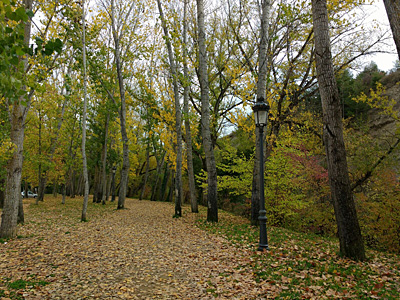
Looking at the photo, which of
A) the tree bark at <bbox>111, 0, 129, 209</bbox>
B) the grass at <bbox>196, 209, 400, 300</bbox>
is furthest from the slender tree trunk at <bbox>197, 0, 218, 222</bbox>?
the tree bark at <bbox>111, 0, 129, 209</bbox>

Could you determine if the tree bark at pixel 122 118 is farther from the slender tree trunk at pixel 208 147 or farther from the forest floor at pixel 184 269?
the forest floor at pixel 184 269

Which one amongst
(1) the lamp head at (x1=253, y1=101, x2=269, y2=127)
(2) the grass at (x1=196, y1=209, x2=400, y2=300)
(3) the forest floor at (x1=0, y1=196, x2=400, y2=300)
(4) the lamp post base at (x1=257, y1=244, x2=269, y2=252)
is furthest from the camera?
(1) the lamp head at (x1=253, y1=101, x2=269, y2=127)

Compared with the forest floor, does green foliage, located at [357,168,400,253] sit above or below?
above

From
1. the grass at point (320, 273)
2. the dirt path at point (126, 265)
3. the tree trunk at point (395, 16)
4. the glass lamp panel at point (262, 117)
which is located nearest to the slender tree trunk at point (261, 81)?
the dirt path at point (126, 265)

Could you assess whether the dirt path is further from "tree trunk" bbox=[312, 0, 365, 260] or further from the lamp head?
the lamp head

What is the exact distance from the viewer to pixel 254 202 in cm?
899

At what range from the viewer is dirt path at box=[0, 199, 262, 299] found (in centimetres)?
408

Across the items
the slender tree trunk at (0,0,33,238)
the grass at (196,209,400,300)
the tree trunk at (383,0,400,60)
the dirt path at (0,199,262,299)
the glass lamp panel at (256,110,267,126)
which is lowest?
the dirt path at (0,199,262,299)

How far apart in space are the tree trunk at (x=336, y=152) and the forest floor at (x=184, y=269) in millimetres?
422

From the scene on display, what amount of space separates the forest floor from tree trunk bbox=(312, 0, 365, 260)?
422mm

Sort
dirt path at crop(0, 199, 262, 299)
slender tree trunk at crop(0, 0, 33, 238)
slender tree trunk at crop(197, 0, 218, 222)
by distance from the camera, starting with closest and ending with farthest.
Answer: dirt path at crop(0, 199, 262, 299) < slender tree trunk at crop(0, 0, 33, 238) < slender tree trunk at crop(197, 0, 218, 222)

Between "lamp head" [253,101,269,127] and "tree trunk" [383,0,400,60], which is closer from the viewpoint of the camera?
"tree trunk" [383,0,400,60]

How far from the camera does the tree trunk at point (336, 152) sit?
496 cm

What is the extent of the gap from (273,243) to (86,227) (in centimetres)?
681
